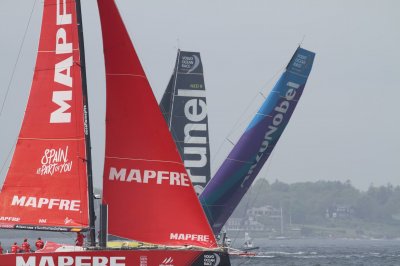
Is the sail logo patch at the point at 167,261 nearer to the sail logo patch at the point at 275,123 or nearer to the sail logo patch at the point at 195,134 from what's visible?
the sail logo patch at the point at 275,123

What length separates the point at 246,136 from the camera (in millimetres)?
39438

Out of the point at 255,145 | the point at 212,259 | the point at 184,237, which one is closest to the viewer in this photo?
the point at 212,259

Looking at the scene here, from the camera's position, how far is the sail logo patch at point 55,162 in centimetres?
2808

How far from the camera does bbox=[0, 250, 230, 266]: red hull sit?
88.5 ft

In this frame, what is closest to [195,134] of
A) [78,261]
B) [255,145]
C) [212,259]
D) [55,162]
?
[255,145]

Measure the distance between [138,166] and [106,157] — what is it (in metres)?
0.84

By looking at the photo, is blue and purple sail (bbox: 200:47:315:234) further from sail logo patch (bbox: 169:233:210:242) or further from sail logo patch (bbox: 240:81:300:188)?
sail logo patch (bbox: 169:233:210:242)

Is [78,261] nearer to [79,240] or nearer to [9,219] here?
[79,240]

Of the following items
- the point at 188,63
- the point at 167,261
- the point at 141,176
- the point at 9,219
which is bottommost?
the point at 167,261

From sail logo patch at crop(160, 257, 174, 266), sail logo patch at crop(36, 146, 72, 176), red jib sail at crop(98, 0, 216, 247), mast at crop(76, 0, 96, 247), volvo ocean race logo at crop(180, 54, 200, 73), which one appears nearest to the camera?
sail logo patch at crop(160, 257, 174, 266)

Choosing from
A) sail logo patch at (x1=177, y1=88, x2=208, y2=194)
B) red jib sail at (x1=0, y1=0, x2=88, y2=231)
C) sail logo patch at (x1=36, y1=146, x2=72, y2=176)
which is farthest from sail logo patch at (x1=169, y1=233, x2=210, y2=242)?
sail logo patch at (x1=177, y1=88, x2=208, y2=194)

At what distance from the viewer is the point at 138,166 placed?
1105 inches

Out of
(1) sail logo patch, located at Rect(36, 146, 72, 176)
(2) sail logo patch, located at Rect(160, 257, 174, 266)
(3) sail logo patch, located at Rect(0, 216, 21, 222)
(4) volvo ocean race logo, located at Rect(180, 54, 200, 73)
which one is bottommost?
(2) sail logo patch, located at Rect(160, 257, 174, 266)

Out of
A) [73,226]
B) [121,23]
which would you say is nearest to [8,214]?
[73,226]
